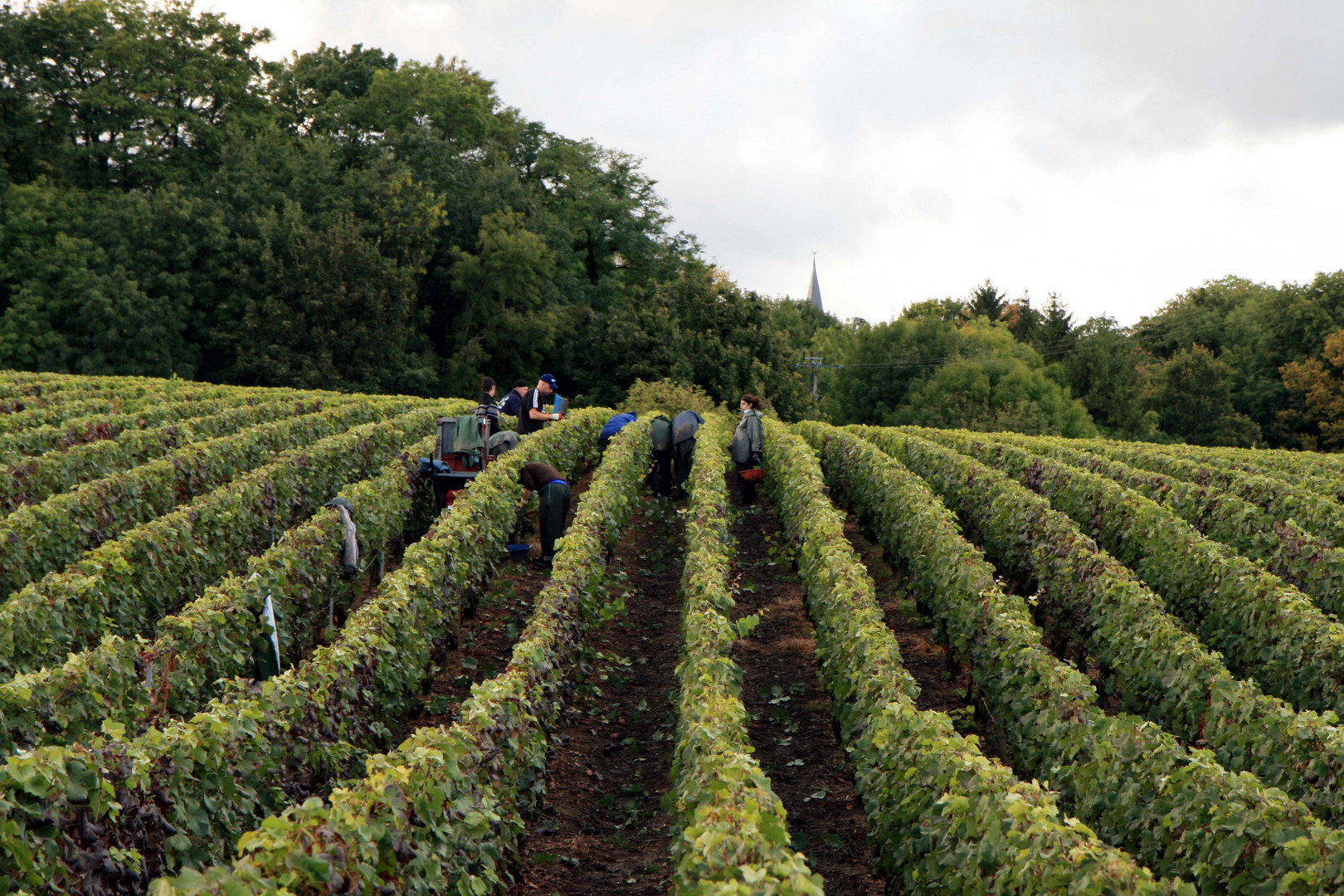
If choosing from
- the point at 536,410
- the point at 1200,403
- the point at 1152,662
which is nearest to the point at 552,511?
the point at 536,410

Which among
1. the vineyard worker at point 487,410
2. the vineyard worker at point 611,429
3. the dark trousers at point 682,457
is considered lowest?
the dark trousers at point 682,457

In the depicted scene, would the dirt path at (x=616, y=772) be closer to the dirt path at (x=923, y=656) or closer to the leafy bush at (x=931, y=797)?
the leafy bush at (x=931, y=797)

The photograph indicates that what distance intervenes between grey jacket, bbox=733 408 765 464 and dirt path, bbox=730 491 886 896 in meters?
2.63

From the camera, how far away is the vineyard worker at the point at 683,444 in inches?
679

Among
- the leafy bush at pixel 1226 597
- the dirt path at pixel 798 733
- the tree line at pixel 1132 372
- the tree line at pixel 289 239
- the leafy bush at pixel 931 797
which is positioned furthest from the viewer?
the tree line at pixel 1132 372

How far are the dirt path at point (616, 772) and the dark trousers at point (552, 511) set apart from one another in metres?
0.97

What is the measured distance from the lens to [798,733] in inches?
350

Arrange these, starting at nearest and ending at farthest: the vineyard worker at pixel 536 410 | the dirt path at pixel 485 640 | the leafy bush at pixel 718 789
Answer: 1. the leafy bush at pixel 718 789
2. the dirt path at pixel 485 640
3. the vineyard worker at pixel 536 410

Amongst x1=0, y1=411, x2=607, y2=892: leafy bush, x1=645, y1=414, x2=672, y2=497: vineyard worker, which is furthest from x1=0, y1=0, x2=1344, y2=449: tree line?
x1=0, y1=411, x2=607, y2=892: leafy bush

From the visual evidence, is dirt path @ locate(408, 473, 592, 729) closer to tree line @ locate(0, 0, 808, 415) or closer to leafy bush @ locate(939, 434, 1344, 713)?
leafy bush @ locate(939, 434, 1344, 713)

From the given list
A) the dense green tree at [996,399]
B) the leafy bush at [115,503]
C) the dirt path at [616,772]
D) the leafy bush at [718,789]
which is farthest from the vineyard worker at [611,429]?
→ the dense green tree at [996,399]

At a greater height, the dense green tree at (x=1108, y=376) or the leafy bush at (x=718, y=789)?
the dense green tree at (x=1108, y=376)

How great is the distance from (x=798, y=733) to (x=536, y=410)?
9.48 m

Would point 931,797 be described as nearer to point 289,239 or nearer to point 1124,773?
point 1124,773
